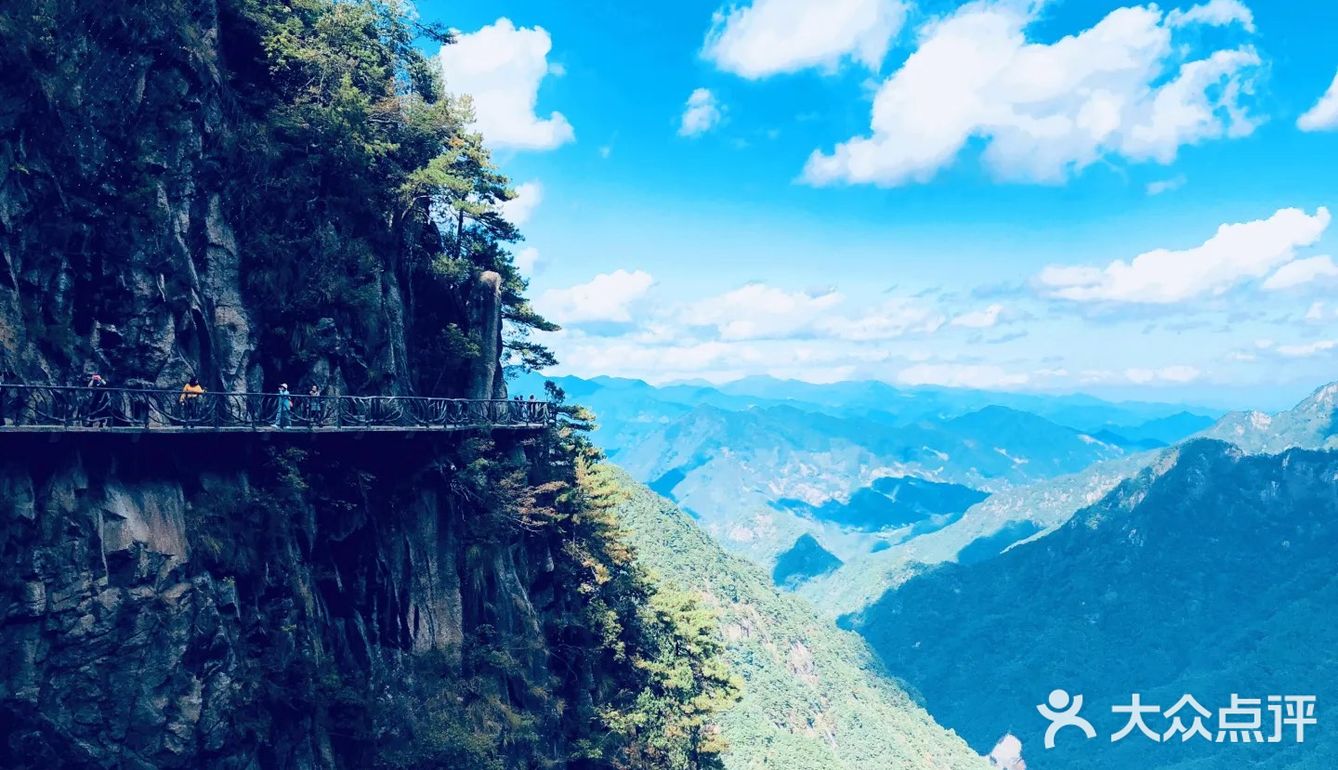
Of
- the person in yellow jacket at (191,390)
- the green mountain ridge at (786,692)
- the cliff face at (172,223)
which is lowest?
the green mountain ridge at (786,692)

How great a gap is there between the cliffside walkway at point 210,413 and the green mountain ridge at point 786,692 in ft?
342

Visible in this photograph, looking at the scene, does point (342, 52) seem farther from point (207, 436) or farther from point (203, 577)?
point (203, 577)

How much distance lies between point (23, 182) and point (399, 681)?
18266 millimetres

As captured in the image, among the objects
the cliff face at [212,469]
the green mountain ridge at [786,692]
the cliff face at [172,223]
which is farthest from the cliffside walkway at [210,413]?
the green mountain ridge at [786,692]

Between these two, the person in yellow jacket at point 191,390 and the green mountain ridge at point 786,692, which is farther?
the green mountain ridge at point 786,692

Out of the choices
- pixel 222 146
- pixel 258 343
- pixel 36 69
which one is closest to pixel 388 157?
pixel 222 146

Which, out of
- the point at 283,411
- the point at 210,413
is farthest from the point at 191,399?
the point at 283,411

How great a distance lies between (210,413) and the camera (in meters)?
23.5

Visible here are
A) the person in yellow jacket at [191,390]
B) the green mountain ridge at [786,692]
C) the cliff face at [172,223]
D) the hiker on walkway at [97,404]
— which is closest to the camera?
the hiker on walkway at [97,404]

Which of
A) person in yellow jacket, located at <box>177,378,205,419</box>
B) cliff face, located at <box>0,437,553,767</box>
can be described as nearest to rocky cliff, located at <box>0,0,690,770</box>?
cliff face, located at <box>0,437,553,767</box>

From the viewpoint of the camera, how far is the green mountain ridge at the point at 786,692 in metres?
139

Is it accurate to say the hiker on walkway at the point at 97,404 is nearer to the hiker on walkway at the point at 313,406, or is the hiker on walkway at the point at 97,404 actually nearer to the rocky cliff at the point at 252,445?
the rocky cliff at the point at 252,445

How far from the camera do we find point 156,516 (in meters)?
21.8

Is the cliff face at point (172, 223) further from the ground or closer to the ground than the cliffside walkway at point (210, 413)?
further from the ground
